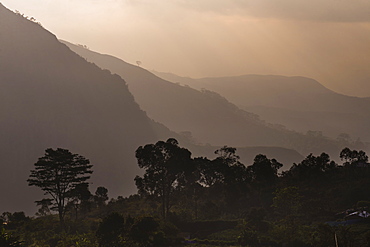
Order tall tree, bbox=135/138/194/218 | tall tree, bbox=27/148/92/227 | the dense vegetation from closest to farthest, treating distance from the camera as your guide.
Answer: the dense vegetation < tall tree, bbox=27/148/92/227 < tall tree, bbox=135/138/194/218

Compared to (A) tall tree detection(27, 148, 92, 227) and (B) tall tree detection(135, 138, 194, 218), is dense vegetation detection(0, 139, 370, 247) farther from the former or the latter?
(A) tall tree detection(27, 148, 92, 227)

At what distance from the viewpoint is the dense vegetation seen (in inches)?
1895

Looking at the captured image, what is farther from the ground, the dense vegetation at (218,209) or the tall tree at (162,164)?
the tall tree at (162,164)

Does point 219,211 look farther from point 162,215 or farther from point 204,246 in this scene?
point 204,246

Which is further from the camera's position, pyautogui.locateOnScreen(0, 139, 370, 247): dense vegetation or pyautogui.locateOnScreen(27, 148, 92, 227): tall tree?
pyautogui.locateOnScreen(27, 148, 92, 227): tall tree

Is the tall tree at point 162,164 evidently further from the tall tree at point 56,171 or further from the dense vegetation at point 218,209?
the tall tree at point 56,171

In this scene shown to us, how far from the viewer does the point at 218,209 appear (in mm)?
74125

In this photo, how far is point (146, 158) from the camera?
227ft

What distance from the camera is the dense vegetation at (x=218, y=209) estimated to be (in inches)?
1895

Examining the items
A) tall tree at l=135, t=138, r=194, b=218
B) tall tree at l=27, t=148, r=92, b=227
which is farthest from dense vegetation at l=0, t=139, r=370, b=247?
tall tree at l=27, t=148, r=92, b=227

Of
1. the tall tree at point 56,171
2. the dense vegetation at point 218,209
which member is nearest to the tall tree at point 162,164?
the dense vegetation at point 218,209

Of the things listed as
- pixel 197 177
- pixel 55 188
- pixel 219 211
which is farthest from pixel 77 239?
pixel 197 177

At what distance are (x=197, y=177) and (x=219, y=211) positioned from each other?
34.2 feet

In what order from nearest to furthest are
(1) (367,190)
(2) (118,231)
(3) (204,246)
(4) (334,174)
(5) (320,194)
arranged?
(2) (118,231)
(3) (204,246)
(1) (367,190)
(5) (320,194)
(4) (334,174)
